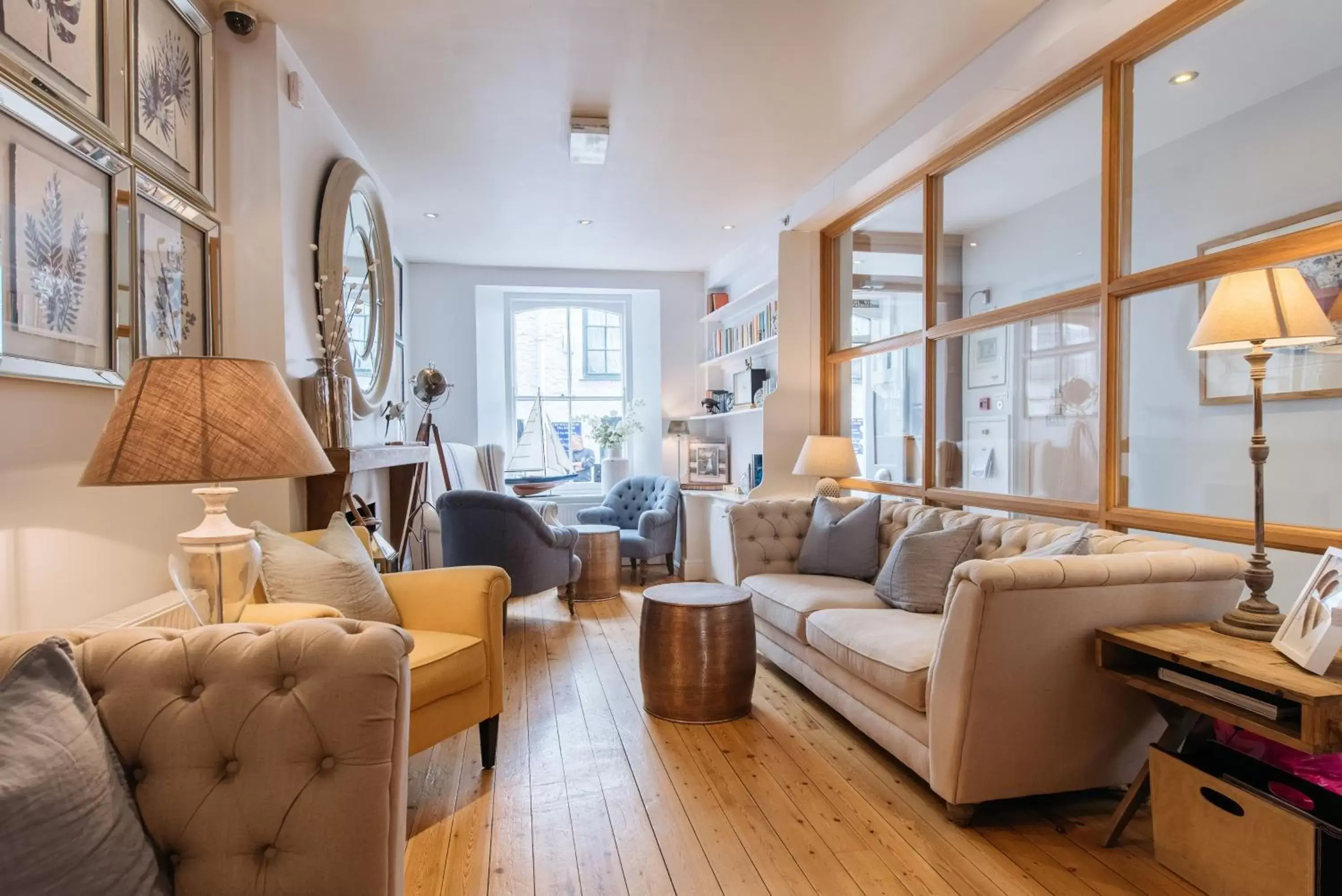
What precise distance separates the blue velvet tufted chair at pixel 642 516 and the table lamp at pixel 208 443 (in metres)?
3.91

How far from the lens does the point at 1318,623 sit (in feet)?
5.45

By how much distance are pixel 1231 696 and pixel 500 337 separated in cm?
597

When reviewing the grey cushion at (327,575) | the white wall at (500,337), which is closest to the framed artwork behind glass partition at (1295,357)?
the grey cushion at (327,575)

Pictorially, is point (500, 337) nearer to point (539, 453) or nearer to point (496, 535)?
point (539, 453)

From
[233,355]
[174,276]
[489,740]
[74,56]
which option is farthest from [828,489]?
[74,56]

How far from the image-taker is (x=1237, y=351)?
2230 millimetres

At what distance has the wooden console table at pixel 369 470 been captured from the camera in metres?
2.95

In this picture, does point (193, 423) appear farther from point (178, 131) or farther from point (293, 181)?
point (293, 181)

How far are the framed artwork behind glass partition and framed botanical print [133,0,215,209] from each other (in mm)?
3243

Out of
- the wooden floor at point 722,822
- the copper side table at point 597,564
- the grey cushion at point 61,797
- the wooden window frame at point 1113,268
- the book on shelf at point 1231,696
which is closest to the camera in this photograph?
the grey cushion at point 61,797

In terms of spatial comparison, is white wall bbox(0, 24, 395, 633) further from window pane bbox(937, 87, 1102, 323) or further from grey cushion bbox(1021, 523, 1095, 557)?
window pane bbox(937, 87, 1102, 323)

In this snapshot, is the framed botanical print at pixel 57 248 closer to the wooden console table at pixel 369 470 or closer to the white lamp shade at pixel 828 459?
the wooden console table at pixel 369 470

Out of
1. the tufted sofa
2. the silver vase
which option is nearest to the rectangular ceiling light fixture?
the silver vase

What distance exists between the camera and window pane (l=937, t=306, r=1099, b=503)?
2820 millimetres
